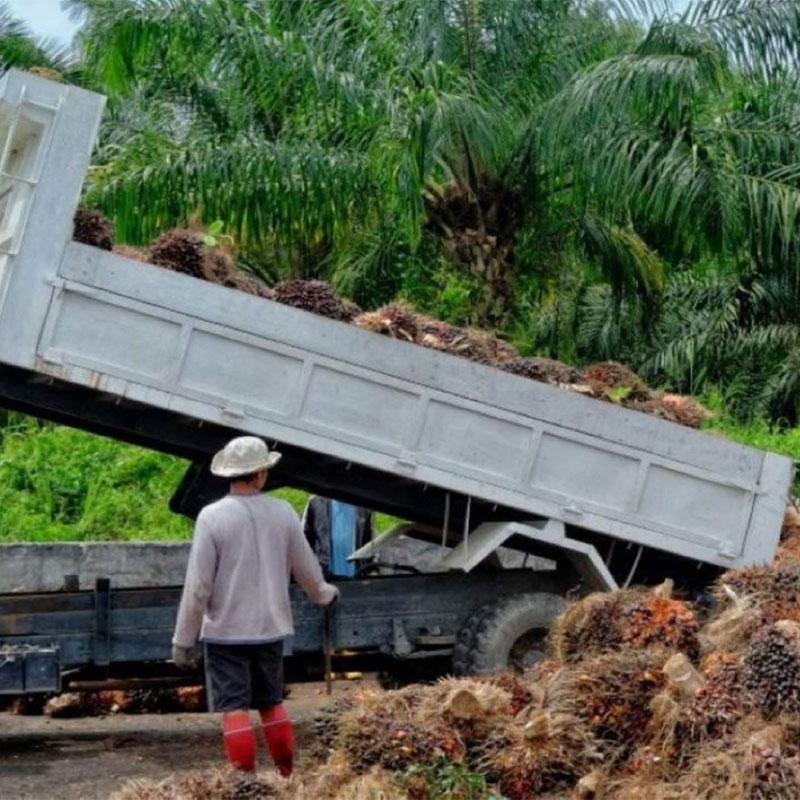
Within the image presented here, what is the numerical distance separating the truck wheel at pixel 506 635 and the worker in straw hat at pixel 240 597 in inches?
88.8

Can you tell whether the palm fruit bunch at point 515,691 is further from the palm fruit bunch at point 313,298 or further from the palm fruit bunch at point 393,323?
the palm fruit bunch at point 313,298

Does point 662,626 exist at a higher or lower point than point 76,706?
higher

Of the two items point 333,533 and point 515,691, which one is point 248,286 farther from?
point 515,691

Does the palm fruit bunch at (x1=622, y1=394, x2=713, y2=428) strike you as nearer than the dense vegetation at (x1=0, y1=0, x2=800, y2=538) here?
Yes

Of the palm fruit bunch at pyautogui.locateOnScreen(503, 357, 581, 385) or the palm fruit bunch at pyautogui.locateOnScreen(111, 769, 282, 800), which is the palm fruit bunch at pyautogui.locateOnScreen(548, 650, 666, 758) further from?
the palm fruit bunch at pyautogui.locateOnScreen(503, 357, 581, 385)

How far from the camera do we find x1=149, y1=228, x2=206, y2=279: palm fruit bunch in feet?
27.7

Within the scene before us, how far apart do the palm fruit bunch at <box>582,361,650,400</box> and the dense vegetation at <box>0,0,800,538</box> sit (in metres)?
4.39

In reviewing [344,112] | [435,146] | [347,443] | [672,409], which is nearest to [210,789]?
[347,443]

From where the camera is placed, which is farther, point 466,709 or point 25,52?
point 25,52

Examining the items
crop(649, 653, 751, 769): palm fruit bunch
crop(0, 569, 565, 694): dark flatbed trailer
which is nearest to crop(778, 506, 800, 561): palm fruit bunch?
crop(0, 569, 565, 694): dark flatbed trailer

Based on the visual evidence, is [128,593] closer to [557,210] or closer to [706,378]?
[557,210]

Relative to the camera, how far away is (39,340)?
26.2 feet

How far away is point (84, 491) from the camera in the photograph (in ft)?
48.6

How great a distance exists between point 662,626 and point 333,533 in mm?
3314
